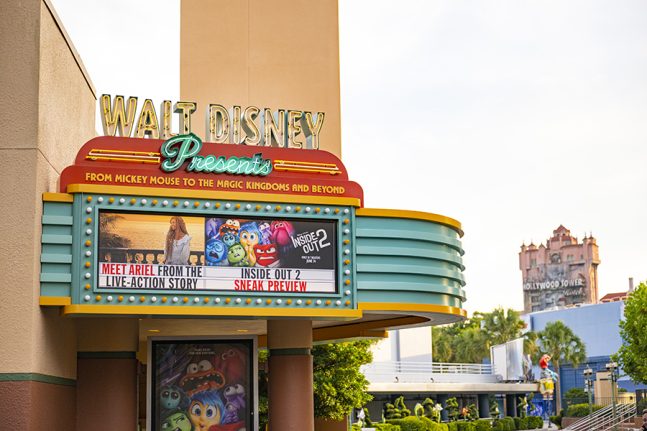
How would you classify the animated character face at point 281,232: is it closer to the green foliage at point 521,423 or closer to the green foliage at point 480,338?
the green foliage at point 521,423

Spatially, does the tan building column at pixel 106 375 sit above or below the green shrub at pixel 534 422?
above

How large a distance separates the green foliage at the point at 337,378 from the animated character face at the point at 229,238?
1408 cm

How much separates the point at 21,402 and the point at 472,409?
190 feet

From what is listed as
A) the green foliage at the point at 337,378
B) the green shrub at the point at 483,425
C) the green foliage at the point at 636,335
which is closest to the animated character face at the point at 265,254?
the green foliage at the point at 337,378

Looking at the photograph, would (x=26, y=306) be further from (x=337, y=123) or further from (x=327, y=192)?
(x=337, y=123)

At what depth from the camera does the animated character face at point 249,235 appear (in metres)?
20.6

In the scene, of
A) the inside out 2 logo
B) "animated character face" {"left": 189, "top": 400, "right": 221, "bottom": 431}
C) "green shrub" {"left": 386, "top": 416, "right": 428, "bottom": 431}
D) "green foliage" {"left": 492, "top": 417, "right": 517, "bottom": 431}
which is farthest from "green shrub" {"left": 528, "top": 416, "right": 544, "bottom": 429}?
the inside out 2 logo

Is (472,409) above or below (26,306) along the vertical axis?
below

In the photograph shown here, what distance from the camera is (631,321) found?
5759cm

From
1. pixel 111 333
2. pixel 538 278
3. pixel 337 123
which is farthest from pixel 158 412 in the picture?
pixel 538 278

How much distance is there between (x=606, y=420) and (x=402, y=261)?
140ft

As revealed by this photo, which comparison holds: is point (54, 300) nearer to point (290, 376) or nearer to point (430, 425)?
point (290, 376)

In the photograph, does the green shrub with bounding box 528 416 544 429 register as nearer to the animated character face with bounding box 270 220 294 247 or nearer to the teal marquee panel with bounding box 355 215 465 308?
the teal marquee panel with bounding box 355 215 465 308

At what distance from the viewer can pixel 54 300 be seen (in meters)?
18.8
